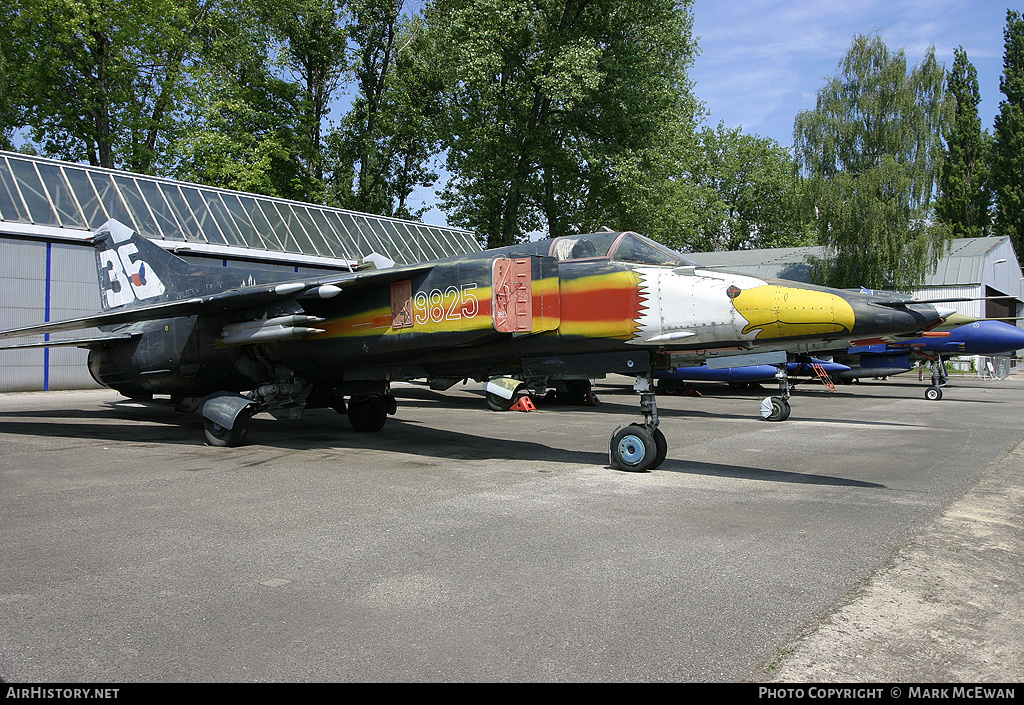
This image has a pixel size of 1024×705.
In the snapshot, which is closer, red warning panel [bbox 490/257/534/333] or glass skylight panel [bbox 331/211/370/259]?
red warning panel [bbox 490/257/534/333]

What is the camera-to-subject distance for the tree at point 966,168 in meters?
55.5

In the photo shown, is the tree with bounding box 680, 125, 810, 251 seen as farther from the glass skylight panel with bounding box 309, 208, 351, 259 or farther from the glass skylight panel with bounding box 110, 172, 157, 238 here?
the glass skylight panel with bounding box 110, 172, 157, 238

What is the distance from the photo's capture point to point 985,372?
3331 cm

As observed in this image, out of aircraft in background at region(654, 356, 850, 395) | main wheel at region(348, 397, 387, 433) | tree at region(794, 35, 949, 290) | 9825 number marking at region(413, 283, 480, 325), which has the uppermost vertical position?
tree at region(794, 35, 949, 290)

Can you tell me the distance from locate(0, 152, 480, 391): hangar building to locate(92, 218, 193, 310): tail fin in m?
3.08

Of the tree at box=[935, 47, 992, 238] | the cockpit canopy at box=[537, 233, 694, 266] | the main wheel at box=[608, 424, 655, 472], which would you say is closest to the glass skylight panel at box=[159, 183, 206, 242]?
the cockpit canopy at box=[537, 233, 694, 266]

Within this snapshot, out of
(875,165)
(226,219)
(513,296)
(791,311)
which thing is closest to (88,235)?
(226,219)

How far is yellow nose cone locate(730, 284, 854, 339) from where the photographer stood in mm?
6762

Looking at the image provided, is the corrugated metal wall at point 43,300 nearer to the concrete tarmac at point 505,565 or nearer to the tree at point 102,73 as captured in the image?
the concrete tarmac at point 505,565

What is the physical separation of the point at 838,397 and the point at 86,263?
887 inches

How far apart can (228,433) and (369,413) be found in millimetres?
2488

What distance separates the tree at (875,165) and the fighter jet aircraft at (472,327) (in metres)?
24.8
